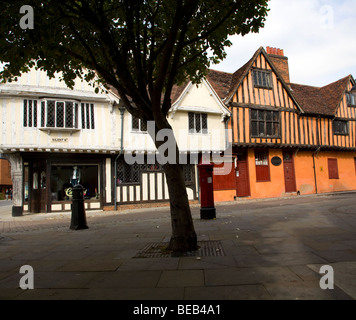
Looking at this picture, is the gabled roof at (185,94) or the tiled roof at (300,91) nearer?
the gabled roof at (185,94)

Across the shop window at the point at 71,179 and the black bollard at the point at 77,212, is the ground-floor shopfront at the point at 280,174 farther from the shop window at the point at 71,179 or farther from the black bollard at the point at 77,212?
the black bollard at the point at 77,212

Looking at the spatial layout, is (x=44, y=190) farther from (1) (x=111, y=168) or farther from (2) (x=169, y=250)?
(2) (x=169, y=250)

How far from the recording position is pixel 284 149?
18578mm

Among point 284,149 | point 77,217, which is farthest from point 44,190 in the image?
point 284,149

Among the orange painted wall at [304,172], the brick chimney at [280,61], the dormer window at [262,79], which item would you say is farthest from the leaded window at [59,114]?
the brick chimney at [280,61]

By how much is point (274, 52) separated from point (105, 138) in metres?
15.9

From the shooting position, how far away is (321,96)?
22312 mm

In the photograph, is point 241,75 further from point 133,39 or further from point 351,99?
point 133,39

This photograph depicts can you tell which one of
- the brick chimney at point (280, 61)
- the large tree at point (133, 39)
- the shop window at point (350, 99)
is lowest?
the large tree at point (133, 39)

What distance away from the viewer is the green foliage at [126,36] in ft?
14.6

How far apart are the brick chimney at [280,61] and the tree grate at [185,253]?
19.4 metres

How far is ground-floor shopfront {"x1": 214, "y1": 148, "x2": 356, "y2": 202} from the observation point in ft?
55.4

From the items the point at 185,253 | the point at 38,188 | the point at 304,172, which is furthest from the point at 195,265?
the point at 304,172

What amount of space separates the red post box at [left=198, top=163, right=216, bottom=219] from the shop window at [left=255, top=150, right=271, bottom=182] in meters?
9.87
